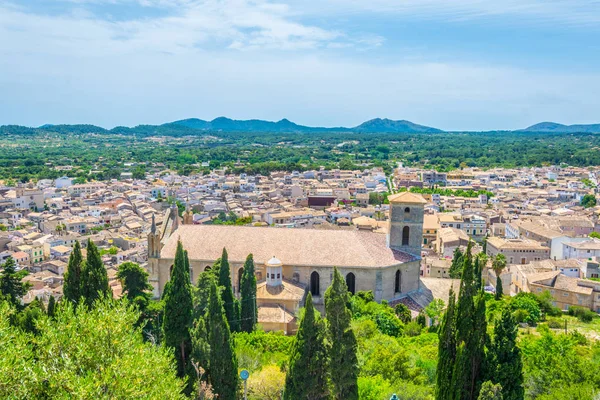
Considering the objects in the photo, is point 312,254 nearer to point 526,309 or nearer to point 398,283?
point 398,283

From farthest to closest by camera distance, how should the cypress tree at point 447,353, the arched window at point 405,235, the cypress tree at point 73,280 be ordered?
the arched window at point 405,235, the cypress tree at point 73,280, the cypress tree at point 447,353

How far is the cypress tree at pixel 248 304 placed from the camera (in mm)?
32250

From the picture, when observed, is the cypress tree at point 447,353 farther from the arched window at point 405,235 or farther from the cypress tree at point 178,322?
the arched window at point 405,235

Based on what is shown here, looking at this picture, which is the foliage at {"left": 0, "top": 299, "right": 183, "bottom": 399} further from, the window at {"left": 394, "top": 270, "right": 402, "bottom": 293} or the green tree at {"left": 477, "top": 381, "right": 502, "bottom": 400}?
the window at {"left": 394, "top": 270, "right": 402, "bottom": 293}

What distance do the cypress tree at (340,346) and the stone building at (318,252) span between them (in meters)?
17.2

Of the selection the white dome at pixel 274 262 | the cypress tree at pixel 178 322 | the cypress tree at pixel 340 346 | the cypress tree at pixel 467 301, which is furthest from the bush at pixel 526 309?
the cypress tree at pixel 178 322

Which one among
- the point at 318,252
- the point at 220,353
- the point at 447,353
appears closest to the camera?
the point at 447,353

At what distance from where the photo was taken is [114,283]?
158 feet

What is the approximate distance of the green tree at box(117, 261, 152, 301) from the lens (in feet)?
116

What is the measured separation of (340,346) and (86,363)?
9067mm

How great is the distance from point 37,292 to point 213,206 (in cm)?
5621

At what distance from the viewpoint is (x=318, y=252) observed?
38250 mm

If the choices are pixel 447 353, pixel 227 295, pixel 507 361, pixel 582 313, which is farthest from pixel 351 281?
pixel 582 313

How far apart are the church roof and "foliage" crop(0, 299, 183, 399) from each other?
66.5 feet
